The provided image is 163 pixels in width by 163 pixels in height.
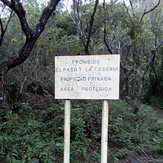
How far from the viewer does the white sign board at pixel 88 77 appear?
3084mm

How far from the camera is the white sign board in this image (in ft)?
10.1

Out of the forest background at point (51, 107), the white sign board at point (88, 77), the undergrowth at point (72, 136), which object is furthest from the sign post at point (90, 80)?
the forest background at point (51, 107)

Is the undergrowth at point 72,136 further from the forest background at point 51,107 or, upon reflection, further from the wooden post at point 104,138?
the wooden post at point 104,138

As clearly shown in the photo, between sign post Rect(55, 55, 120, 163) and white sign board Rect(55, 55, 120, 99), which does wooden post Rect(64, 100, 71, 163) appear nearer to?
sign post Rect(55, 55, 120, 163)

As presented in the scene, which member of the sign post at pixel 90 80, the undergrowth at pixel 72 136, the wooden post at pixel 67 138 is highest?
the sign post at pixel 90 80

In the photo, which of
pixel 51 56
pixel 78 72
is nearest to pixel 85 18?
pixel 51 56

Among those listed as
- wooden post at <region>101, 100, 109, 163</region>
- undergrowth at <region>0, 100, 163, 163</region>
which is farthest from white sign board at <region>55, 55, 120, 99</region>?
undergrowth at <region>0, 100, 163, 163</region>

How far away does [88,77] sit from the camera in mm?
3137

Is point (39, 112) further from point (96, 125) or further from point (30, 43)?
point (30, 43)

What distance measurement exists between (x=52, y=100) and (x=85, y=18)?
Answer: 4.04 meters

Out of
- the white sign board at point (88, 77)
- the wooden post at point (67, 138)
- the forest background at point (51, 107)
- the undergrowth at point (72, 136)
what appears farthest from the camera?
the forest background at point (51, 107)

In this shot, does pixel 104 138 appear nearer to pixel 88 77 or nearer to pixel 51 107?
pixel 88 77

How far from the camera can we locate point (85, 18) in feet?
30.7

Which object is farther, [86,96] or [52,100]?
[52,100]
